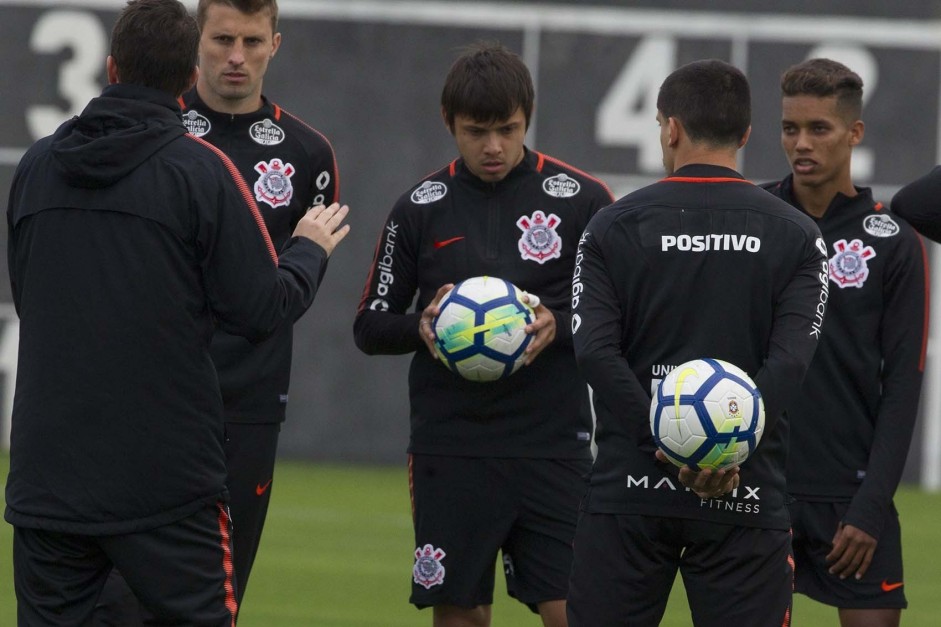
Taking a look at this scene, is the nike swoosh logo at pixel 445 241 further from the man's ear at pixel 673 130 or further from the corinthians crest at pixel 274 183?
the man's ear at pixel 673 130

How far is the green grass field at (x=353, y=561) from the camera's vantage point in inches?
287

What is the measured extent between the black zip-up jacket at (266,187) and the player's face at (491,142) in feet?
1.87

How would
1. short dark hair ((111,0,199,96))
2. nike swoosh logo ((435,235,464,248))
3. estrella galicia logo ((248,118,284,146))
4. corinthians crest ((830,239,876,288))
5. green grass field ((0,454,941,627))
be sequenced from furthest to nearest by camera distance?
green grass field ((0,454,941,627))
estrella galicia logo ((248,118,284,146))
nike swoosh logo ((435,235,464,248))
corinthians crest ((830,239,876,288))
short dark hair ((111,0,199,96))

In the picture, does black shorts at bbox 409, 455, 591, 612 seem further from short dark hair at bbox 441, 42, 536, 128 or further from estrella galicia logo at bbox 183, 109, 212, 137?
estrella galicia logo at bbox 183, 109, 212, 137

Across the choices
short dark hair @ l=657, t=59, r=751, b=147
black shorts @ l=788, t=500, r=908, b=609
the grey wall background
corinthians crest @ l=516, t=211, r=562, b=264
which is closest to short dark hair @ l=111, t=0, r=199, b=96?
short dark hair @ l=657, t=59, r=751, b=147

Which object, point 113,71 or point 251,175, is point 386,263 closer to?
point 251,175

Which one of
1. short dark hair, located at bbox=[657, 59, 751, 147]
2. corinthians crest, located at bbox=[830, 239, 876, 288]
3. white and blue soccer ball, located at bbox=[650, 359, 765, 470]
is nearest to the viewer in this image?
white and blue soccer ball, located at bbox=[650, 359, 765, 470]

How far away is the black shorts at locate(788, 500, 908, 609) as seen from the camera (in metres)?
5.01

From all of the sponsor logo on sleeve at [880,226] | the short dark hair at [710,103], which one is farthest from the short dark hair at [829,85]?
the short dark hair at [710,103]

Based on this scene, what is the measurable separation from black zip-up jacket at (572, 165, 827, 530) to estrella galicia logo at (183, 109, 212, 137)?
6.17ft

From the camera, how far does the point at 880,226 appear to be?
5.11 meters

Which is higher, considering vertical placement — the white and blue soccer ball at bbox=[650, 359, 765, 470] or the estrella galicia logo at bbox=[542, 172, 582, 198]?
the estrella galicia logo at bbox=[542, 172, 582, 198]

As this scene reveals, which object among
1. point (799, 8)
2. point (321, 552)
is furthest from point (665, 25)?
point (321, 552)

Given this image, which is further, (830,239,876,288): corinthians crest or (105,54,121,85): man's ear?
(830,239,876,288): corinthians crest
